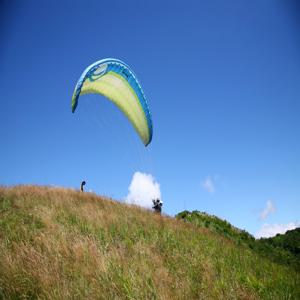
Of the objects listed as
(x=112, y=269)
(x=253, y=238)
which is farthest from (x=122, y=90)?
(x=253, y=238)

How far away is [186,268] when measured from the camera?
6.61 m

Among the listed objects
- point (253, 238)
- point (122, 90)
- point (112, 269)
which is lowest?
point (112, 269)

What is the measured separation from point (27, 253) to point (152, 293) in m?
2.47

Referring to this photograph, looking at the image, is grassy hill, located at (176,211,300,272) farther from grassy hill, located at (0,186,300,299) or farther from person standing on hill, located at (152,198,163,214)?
grassy hill, located at (0,186,300,299)

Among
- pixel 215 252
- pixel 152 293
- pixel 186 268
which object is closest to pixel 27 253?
pixel 152 293

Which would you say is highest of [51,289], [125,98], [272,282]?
[125,98]

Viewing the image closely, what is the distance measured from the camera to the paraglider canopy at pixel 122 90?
14.1 m

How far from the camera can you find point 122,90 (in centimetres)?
1638

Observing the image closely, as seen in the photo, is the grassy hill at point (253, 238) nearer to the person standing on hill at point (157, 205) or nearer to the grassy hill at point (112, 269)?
the person standing on hill at point (157, 205)

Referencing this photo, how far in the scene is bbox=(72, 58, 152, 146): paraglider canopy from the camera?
14.1 metres

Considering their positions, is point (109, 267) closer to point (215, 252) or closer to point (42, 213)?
point (215, 252)

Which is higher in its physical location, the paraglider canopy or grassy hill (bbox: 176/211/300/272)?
the paraglider canopy

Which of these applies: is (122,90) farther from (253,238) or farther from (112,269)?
(253,238)

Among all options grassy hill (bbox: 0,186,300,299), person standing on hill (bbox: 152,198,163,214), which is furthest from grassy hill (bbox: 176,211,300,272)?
grassy hill (bbox: 0,186,300,299)
